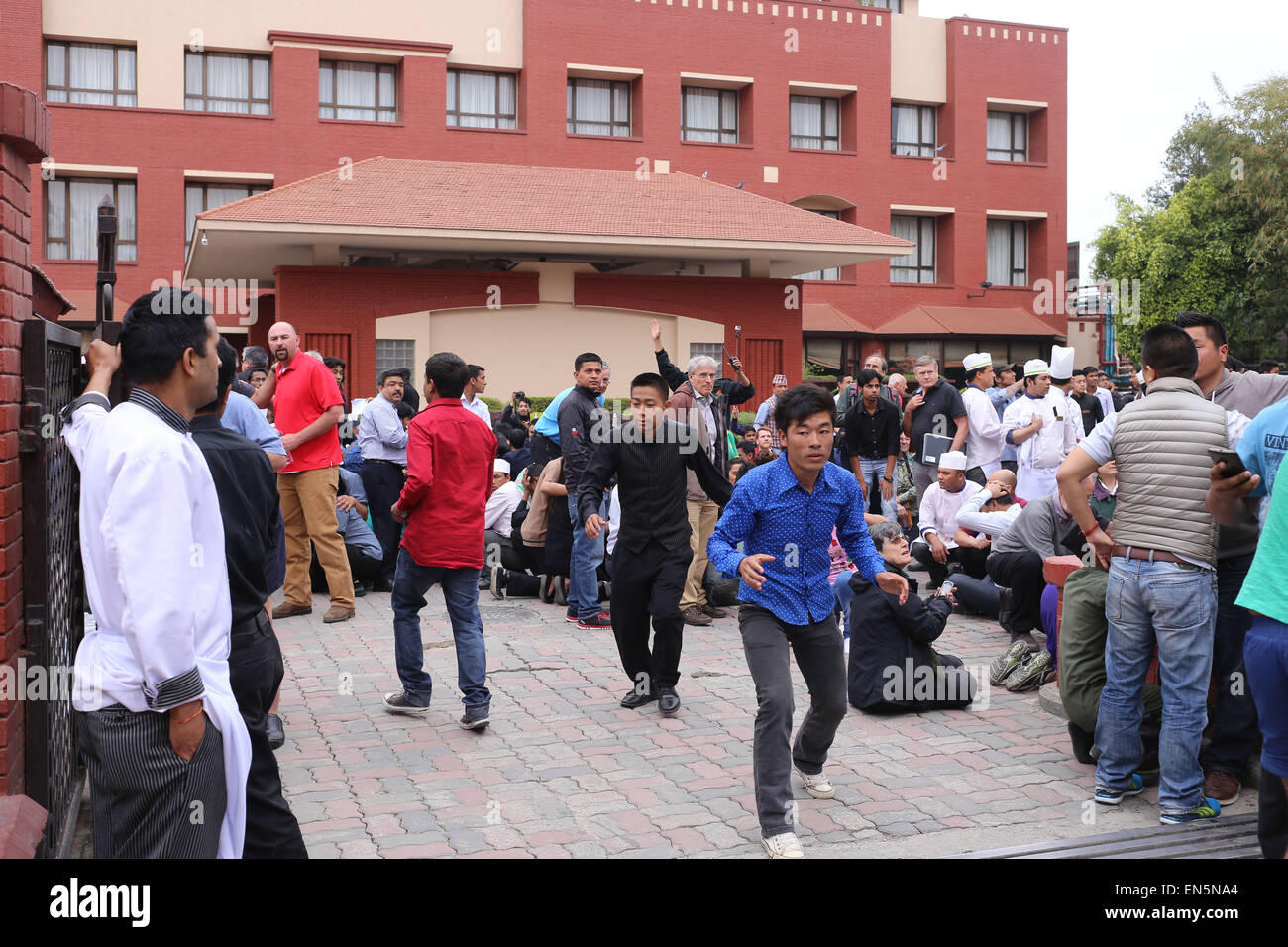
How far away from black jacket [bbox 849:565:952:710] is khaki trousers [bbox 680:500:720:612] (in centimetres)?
267

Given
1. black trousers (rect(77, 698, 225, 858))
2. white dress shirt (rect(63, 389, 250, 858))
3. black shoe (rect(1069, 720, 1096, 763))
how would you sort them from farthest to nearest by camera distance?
black shoe (rect(1069, 720, 1096, 763)) < black trousers (rect(77, 698, 225, 858)) < white dress shirt (rect(63, 389, 250, 858))

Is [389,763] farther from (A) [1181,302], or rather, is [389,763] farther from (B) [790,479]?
(A) [1181,302]

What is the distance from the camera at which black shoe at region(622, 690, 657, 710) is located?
717 cm

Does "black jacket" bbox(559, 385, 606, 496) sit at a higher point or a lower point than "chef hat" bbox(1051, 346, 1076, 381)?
lower

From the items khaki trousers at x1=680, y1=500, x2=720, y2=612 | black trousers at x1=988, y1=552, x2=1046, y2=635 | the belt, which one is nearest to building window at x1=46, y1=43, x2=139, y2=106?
khaki trousers at x1=680, y1=500, x2=720, y2=612

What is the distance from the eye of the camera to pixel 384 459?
36.7 feet

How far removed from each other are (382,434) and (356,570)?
4.13ft

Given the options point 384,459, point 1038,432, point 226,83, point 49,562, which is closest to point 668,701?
point 49,562

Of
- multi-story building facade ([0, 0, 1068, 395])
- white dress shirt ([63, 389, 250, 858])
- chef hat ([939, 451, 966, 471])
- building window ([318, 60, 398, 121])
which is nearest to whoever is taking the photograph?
white dress shirt ([63, 389, 250, 858])

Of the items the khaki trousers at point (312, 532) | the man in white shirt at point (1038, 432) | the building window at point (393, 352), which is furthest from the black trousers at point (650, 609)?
the building window at point (393, 352)

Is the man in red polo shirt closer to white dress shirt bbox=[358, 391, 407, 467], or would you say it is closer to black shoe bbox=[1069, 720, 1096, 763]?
white dress shirt bbox=[358, 391, 407, 467]

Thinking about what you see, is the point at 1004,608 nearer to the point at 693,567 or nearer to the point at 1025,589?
the point at 1025,589

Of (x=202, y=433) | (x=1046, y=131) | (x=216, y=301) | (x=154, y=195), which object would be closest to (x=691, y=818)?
(x=202, y=433)

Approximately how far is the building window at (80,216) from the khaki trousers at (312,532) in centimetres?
2159
